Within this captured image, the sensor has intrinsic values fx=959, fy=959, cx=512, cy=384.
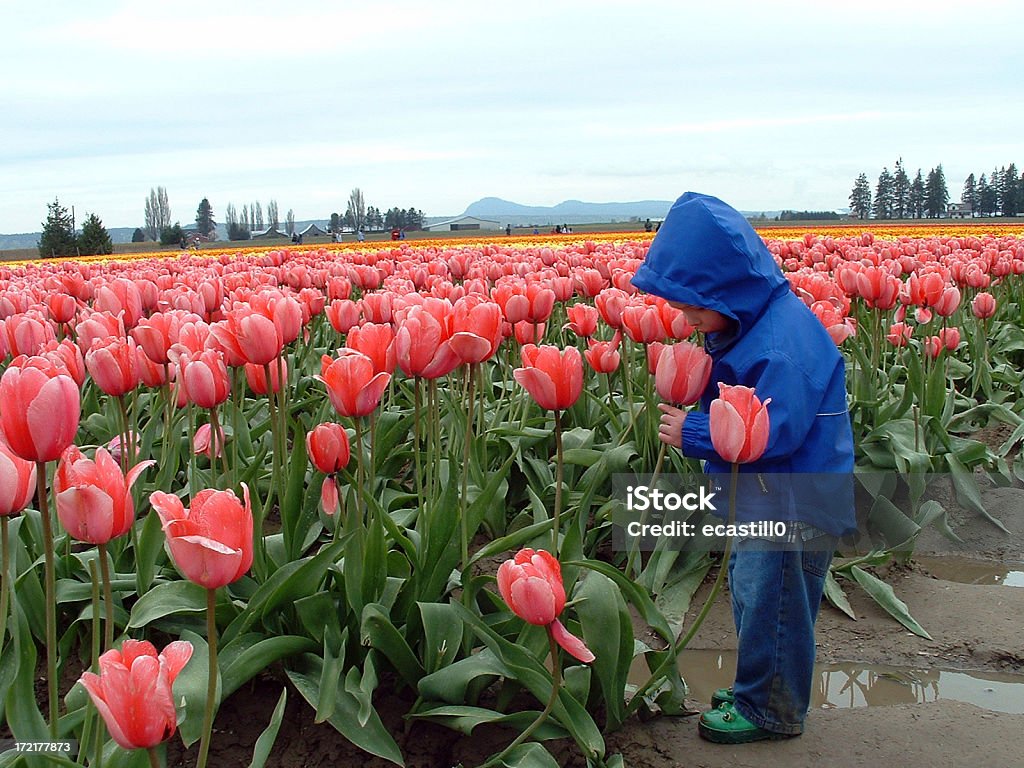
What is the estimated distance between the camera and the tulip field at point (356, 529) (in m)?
1.71

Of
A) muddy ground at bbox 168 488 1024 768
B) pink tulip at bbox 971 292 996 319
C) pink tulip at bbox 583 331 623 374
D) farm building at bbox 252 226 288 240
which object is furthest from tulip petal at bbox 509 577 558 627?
farm building at bbox 252 226 288 240

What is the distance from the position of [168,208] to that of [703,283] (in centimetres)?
9756

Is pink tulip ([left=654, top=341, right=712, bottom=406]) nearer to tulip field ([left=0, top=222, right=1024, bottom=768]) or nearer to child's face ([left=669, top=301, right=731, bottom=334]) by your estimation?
tulip field ([left=0, top=222, right=1024, bottom=768])

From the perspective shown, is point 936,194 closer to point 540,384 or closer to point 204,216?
point 204,216

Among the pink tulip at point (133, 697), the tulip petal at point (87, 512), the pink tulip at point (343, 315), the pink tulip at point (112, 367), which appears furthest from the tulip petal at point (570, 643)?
the pink tulip at point (343, 315)

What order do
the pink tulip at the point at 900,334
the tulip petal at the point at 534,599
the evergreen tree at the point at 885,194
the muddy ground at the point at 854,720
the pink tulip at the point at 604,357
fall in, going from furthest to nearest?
the evergreen tree at the point at 885,194
the pink tulip at the point at 900,334
the pink tulip at the point at 604,357
the muddy ground at the point at 854,720
the tulip petal at the point at 534,599

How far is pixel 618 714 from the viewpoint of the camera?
2.65 metres

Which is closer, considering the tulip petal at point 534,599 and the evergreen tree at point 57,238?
the tulip petal at point 534,599

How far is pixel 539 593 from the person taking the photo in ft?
5.97

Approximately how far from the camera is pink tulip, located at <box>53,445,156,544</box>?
164 centimetres

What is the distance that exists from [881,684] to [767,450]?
1337 mm

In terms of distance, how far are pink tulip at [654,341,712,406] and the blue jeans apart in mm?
464

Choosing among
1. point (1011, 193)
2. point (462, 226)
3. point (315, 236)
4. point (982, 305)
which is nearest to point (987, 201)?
point (1011, 193)

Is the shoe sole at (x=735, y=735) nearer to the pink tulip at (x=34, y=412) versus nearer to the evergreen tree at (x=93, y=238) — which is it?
the pink tulip at (x=34, y=412)
